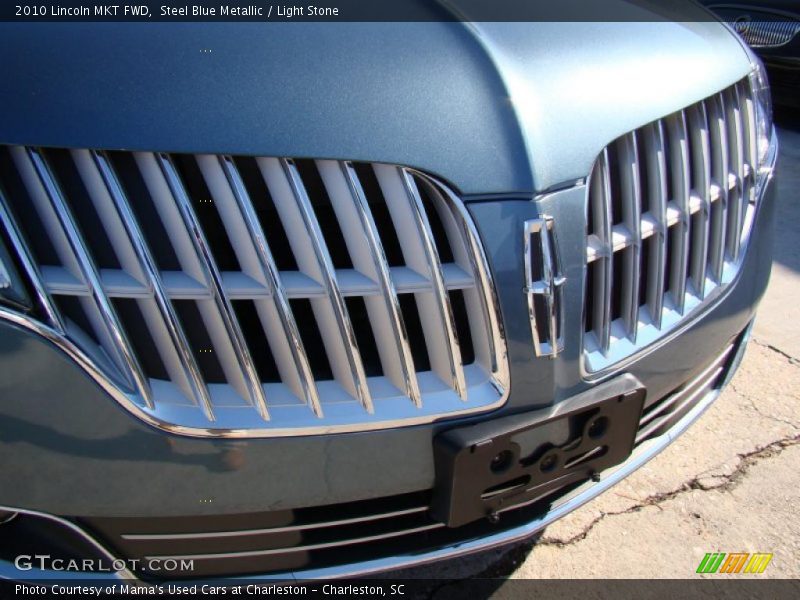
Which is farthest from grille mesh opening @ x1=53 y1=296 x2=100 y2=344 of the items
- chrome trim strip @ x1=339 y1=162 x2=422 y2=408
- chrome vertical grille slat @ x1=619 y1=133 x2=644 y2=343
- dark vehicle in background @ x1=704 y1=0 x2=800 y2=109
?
dark vehicle in background @ x1=704 y1=0 x2=800 y2=109

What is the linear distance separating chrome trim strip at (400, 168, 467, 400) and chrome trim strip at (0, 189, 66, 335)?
2.00ft

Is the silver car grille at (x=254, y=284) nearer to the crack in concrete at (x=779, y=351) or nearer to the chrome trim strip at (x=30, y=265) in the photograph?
the chrome trim strip at (x=30, y=265)

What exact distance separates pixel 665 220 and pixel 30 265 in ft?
4.15

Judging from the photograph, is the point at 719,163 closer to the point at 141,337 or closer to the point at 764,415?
the point at 764,415

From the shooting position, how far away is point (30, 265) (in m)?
1.25

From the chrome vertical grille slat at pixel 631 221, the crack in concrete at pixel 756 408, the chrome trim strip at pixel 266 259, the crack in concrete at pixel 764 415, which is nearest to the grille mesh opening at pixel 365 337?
the chrome trim strip at pixel 266 259

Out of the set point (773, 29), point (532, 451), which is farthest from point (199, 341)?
point (773, 29)

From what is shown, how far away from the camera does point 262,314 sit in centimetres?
134

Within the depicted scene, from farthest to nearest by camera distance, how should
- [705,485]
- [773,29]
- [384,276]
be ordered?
1. [773,29]
2. [705,485]
3. [384,276]

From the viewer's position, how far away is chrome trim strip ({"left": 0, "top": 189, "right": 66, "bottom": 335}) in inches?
48.7

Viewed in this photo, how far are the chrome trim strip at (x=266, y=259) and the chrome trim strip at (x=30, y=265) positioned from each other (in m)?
0.33

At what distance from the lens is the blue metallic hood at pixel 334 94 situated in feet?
4.17

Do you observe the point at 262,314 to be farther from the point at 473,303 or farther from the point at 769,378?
the point at 769,378

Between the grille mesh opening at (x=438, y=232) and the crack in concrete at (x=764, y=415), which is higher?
the grille mesh opening at (x=438, y=232)
